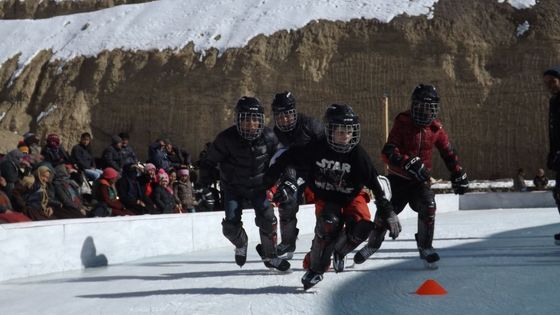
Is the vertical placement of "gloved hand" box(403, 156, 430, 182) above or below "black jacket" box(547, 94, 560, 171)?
below

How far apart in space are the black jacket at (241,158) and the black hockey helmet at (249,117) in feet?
0.55

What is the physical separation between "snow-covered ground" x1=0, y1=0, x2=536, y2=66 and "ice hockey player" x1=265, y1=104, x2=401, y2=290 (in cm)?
3156

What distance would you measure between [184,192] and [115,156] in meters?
1.80

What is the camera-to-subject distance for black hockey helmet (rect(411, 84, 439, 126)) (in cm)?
819

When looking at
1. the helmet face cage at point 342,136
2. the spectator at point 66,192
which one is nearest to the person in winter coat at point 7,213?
the spectator at point 66,192

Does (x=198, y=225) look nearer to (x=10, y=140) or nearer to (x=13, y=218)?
(x=13, y=218)

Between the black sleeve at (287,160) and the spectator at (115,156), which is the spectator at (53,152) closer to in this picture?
the spectator at (115,156)

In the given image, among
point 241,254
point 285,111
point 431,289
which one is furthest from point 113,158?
point 431,289

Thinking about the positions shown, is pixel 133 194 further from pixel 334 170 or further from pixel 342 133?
pixel 342 133

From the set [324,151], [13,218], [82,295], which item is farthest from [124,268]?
[324,151]

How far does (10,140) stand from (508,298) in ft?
88.3

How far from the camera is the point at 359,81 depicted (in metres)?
37.0

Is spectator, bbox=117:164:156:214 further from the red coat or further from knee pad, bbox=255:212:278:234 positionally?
the red coat

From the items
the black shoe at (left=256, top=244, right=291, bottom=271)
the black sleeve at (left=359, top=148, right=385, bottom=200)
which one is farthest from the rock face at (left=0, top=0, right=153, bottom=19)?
the black sleeve at (left=359, top=148, right=385, bottom=200)
